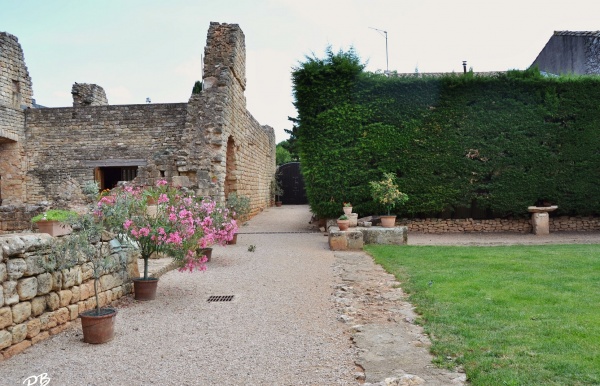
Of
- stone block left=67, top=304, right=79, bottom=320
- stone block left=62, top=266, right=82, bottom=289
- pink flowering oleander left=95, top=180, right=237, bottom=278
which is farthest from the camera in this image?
pink flowering oleander left=95, top=180, right=237, bottom=278

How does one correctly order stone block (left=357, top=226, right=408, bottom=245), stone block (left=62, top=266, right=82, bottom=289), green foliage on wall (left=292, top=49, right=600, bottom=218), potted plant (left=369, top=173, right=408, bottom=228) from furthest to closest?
green foliage on wall (left=292, top=49, right=600, bottom=218), potted plant (left=369, top=173, right=408, bottom=228), stone block (left=357, top=226, right=408, bottom=245), stone block (left=62, top=266, right=82, bottom=289)

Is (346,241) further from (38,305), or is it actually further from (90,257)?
(38,305)

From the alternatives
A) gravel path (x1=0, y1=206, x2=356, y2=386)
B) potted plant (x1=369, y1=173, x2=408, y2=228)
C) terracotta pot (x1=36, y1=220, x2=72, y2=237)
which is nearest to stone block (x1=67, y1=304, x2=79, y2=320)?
gravel path (x1=0, y1=206, x2=356, y2=386)

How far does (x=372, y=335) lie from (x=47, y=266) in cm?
317

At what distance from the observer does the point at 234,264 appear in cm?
887

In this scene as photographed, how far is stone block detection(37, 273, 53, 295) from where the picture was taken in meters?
4.40

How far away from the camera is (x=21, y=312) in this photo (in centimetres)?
414

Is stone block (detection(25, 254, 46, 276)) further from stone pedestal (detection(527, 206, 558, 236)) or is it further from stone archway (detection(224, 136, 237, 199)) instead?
stone pedestal (detection(527, 206, 558, 236))

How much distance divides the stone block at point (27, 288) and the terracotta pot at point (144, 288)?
1745 mm

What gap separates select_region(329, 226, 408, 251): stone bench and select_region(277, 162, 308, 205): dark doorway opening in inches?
749

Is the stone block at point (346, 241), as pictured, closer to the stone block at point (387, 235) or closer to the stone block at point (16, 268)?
the stone block at point (387, 235)

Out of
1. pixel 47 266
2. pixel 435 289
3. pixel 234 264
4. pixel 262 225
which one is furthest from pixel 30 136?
pixel 435 289

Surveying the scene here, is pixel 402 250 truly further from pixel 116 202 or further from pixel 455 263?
pixel 116 202

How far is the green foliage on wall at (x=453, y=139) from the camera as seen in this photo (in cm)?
1379
